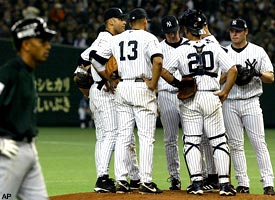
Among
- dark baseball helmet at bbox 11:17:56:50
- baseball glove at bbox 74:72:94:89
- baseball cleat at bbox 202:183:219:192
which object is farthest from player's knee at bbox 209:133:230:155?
dark baseball helmet at bbox 11:17:56:50

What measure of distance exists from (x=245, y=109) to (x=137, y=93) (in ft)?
4.47

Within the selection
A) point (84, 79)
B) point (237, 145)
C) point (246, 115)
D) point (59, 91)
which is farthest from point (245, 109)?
point (59, 91)

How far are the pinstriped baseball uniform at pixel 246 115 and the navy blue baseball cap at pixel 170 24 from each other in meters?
0.72

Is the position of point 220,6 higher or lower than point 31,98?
higher

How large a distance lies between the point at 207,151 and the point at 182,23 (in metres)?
1.63

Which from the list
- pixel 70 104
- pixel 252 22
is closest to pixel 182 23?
pixel 70 104

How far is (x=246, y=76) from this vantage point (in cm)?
1038

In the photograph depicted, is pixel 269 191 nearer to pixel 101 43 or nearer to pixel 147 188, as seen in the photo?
pixel 147 188

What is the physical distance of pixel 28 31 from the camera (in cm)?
686

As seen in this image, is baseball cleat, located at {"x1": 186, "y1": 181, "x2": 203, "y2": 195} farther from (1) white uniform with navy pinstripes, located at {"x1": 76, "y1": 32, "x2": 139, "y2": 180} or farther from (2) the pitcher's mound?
(1) white uniform with navy pinstripes, located at {"x1": 76, "y1": 32, "x2": 139, "y2": 180}

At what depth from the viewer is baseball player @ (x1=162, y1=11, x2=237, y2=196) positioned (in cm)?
1002

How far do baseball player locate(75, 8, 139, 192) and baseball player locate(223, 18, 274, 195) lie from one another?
1240 mm

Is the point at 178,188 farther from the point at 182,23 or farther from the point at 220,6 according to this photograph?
the point at 220,6

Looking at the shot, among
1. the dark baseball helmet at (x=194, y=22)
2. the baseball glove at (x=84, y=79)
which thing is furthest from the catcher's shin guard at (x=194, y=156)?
the baseball glove at (x=84, y=79)
